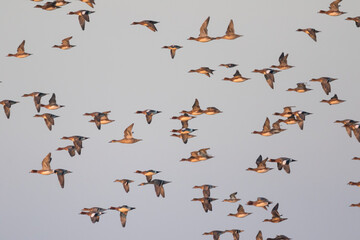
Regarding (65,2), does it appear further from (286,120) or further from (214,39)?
(286,120)

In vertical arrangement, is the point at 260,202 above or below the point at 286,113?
below

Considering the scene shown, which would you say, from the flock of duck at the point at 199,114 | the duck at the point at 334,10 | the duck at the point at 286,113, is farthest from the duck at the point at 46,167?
the duck at the point at 334,10

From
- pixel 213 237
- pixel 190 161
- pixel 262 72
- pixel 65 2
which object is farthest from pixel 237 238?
pixel 65 2

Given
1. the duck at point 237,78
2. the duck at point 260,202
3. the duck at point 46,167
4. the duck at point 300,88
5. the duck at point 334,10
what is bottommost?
the duck at point 260,202

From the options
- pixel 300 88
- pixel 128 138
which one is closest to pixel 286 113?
pixel 300 88

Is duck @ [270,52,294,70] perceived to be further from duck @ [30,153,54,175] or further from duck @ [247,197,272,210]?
duck @ [30,153,54,175]

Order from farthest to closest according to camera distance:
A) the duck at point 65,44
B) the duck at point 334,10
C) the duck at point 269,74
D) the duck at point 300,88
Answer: the duck at point 300,88, the duck at point 65,44, the duck at point 269,74, the duck at point 334,10

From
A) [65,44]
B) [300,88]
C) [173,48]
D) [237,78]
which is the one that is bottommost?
[300,88]

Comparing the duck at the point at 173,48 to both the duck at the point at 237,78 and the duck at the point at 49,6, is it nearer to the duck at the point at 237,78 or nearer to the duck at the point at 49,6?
the duck at the point at 237,78

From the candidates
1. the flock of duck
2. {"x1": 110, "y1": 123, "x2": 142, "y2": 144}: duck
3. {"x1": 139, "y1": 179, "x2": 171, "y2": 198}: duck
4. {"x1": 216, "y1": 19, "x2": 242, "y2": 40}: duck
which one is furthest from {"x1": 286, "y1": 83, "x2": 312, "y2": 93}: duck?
{"x1": 110, "y1": 123, "x2": 142, "y2": 144}: duck

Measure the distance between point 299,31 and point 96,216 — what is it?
1649 centimetres

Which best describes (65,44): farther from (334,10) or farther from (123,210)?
(334,10)

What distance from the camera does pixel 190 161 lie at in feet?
240

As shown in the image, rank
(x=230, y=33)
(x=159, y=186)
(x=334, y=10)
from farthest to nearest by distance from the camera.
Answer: (x=159, y=186) < (x=334, y=10) < (x=230, y=33)
